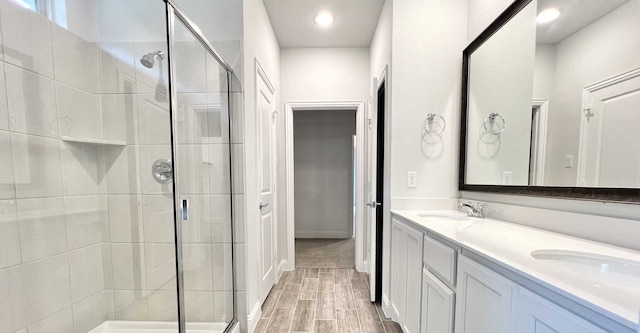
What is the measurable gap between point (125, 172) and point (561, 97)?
2510 mm

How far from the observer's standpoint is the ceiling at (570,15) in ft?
2.94

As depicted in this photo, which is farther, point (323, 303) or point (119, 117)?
point (323, 303)

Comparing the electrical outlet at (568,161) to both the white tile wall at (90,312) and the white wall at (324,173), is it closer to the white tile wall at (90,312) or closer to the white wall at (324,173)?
the white tile wall at (90,312)

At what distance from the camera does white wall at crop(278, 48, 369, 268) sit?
104 inches

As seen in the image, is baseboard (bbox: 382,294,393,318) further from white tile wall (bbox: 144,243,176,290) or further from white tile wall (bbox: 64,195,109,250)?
white tile wall (bbox: 64,195,109,250)

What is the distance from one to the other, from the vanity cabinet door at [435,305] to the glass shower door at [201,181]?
1.32 meters

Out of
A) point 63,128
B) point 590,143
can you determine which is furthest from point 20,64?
point 590,143

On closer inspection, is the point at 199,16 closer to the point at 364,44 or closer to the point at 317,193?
the point at 364,44

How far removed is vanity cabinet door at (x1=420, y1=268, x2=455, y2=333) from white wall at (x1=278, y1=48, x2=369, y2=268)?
5.75ft

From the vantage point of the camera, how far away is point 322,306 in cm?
202

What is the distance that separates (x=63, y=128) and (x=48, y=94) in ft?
0.61

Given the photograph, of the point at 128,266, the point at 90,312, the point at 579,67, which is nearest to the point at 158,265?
the point at 128,266

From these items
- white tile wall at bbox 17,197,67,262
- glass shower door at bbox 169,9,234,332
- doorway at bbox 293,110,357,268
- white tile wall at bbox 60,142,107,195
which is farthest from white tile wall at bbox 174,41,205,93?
doorway at bbox 293,110,357,268

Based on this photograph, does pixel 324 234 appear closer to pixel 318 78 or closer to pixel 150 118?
pixel 318 78
